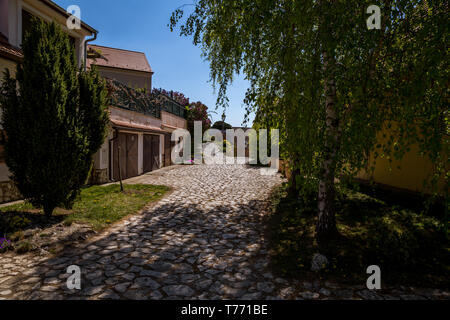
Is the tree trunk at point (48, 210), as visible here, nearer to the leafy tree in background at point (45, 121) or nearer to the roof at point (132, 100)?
the leafy tree in background at point (45, 121)

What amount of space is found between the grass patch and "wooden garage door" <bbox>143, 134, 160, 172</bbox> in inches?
251

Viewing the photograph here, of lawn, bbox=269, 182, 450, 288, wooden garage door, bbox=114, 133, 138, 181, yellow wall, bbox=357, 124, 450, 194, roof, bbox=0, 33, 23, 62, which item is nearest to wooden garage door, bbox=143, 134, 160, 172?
wooden garage door, bbox=114, 133, 138, 181

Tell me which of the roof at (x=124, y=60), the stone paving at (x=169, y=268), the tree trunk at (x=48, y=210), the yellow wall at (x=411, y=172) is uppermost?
the roof at (x=124, y=60)

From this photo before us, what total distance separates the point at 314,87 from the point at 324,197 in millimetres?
2398

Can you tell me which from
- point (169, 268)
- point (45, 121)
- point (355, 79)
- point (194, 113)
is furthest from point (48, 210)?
point (194, 113)

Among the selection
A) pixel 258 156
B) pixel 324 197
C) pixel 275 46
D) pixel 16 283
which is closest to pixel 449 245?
pixel 324 197

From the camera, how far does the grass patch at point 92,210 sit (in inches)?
215

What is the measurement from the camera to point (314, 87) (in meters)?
3.77

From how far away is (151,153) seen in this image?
56.5 ft

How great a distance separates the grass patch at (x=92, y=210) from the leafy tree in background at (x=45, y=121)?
407 millimetres

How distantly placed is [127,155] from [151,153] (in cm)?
361

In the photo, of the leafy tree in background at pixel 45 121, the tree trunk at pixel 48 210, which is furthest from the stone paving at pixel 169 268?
the leafy tree in background at pixel 45 121

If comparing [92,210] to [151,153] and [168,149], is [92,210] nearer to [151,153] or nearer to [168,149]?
[151,153]
